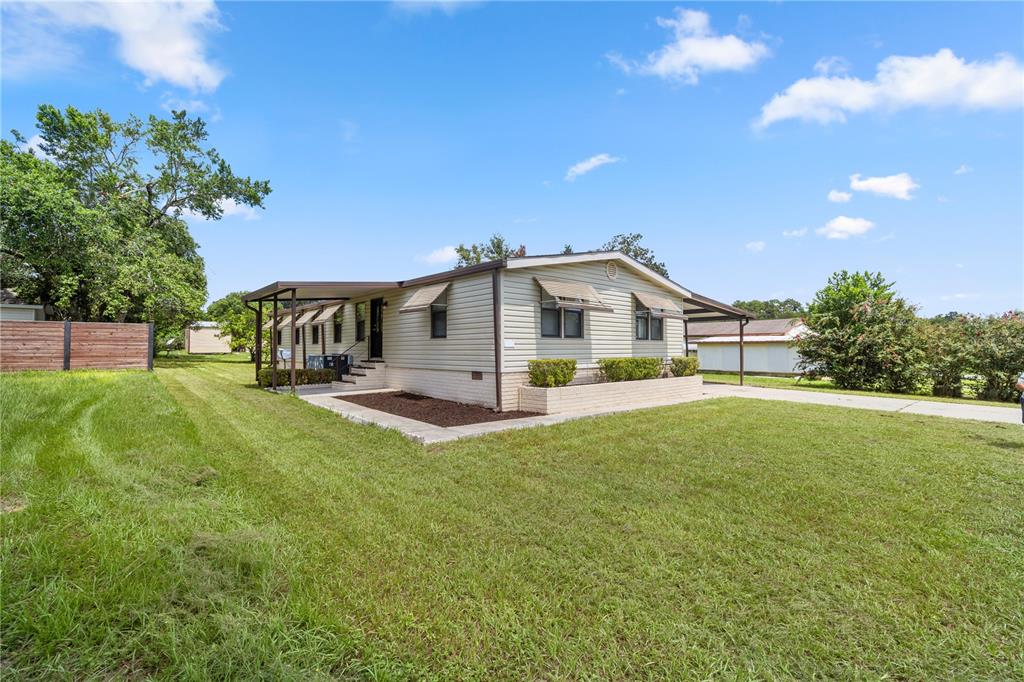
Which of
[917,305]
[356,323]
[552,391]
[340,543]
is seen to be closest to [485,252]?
[356,323]

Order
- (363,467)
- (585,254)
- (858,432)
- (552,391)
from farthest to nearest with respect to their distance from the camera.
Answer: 1. (585,254)
2. (552,391)
3. (858,432)
4. (363,467)

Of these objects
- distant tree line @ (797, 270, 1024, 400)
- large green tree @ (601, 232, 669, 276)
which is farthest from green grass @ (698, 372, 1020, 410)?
large green tree @ (601, 232, 669, 276)

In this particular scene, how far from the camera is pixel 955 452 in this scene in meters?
5.56

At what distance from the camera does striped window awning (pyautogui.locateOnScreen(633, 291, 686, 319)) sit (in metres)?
12.4

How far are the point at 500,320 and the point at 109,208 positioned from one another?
2309 cm

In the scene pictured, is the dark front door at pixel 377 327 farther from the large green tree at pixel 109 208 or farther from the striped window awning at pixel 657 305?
the large green tree at pixel 109 208

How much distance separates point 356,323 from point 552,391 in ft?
29.5

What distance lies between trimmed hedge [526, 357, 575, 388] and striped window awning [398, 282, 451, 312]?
283 centimetres

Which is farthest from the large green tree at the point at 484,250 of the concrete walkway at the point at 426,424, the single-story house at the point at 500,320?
the concrete walkway at the point at 426,424

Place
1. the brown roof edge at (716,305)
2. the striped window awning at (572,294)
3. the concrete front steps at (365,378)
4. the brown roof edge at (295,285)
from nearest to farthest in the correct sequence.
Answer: the striped window awning at (572,294) → the brown roof edge at (295,285) → the concrete front steps at (365,378) → the brown roof edge at (716,305)

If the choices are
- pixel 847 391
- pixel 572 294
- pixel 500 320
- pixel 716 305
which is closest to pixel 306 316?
pixel 500 320

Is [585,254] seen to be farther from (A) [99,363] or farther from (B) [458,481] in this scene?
(A) [99,363]

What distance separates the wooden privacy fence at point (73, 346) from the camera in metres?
13.1

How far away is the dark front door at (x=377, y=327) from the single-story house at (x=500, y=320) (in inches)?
1.3
